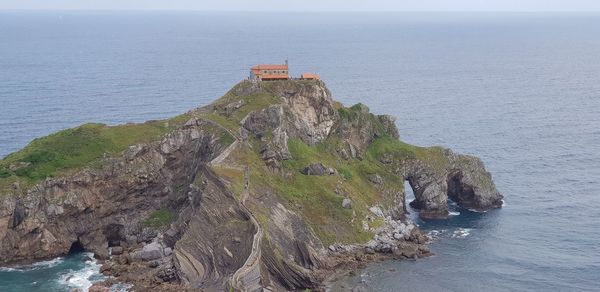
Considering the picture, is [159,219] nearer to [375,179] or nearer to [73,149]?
[73,149]

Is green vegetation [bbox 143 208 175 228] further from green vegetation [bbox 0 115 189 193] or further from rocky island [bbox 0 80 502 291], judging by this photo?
green vegetation [bbox 0 115 189 193]

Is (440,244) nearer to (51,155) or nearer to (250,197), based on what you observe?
(250,197)

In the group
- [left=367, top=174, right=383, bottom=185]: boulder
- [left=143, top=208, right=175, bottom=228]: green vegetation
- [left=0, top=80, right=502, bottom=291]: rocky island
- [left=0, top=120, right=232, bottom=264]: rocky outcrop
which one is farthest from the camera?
[left=367, top=174, right=383, bottom=185]: boulder

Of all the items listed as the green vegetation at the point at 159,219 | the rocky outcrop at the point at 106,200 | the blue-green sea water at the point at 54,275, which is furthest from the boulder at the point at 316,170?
the blue-green sea water at the point at 54,275

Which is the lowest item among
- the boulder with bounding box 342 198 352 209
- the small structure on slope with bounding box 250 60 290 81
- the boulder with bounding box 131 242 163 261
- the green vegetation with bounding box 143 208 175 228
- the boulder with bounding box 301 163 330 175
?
the boulder with bounding box 131 242 163 261

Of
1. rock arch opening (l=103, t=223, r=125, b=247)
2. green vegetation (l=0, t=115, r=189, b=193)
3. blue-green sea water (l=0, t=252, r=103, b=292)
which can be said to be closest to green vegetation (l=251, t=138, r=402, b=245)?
A: green vegetation (l=0, t=115, r=189, b=193)
